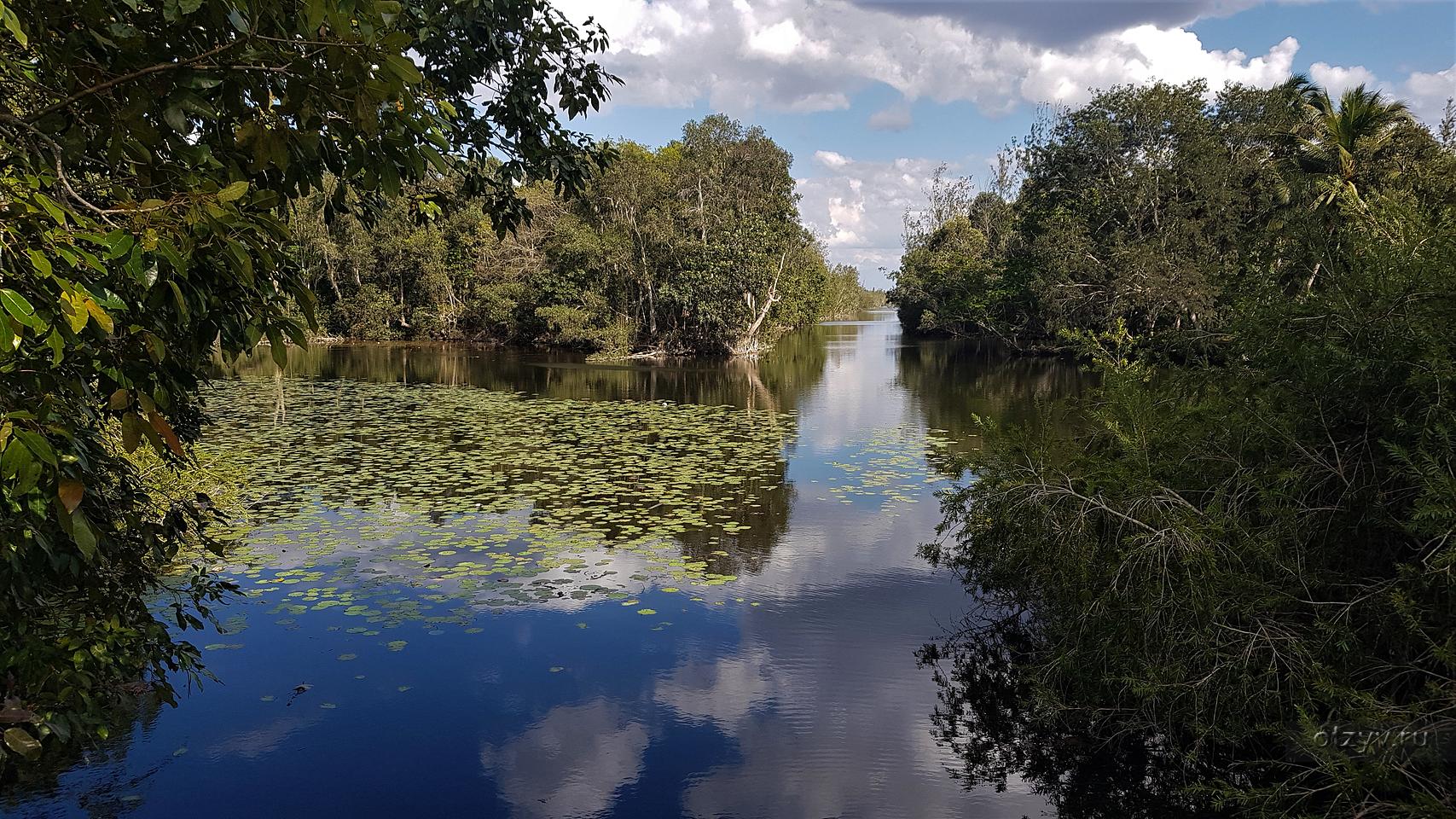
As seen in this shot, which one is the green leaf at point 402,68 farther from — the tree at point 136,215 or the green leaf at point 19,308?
the green leaf at point 19,308

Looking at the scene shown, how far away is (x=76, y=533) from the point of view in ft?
6.08

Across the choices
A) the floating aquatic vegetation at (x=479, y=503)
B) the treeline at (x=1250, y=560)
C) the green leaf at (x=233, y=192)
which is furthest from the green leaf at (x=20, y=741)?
the treeline at (x=1250, y=560)

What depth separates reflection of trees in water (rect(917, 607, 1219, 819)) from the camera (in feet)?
18.2

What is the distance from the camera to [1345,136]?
2186cm

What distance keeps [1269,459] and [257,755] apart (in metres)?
7.05

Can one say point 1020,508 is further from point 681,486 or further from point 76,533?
point 681,486

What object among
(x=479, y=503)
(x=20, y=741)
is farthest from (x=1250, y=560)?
(x=479, y=503)

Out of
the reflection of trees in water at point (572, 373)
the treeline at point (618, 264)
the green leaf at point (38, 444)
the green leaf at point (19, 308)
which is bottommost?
the reflection of trees in water at point (572, 373)

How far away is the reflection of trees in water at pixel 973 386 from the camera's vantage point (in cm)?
1986

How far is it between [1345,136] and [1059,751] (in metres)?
23.1

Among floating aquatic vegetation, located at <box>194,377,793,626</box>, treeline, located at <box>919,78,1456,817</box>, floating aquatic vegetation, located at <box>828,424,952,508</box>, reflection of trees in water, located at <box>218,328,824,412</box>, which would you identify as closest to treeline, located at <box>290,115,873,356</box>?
reflection of trees in water, located at <box>218,328,824,412</box>

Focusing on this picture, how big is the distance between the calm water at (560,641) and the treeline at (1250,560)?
819 mm

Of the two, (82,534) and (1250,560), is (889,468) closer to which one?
(1250,560)

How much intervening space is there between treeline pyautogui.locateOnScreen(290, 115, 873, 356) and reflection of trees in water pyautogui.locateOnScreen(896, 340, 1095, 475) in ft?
27.1
